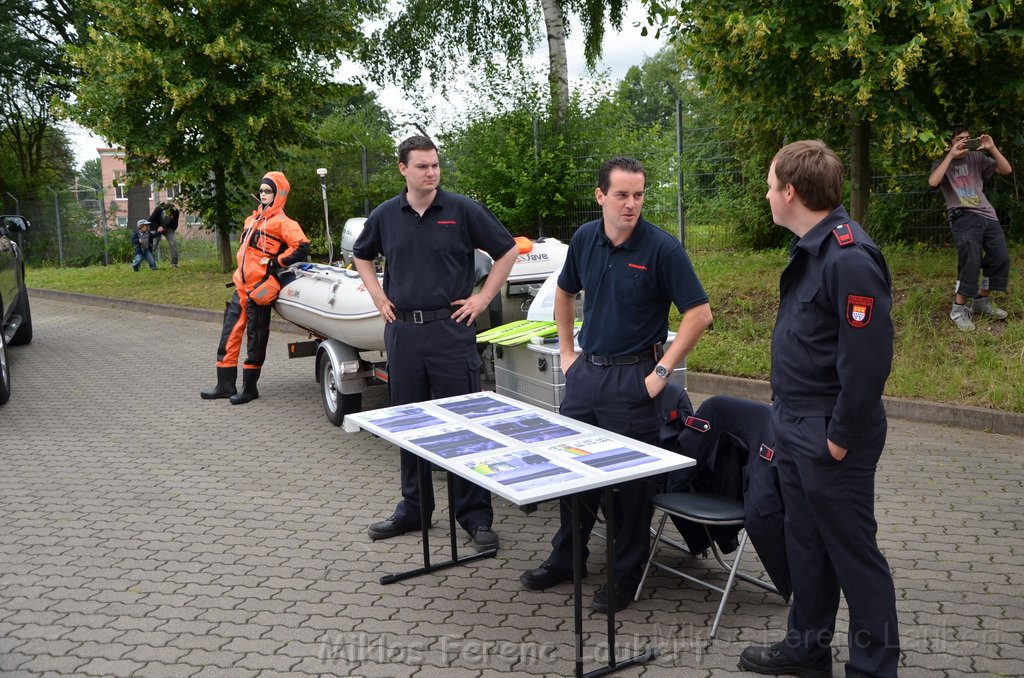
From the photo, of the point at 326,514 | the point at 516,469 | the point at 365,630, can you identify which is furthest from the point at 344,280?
the point at 516,469

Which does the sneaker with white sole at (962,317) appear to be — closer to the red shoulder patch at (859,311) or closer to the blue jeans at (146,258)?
the red shoulder patch at (859,311)

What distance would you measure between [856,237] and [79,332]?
13.0m

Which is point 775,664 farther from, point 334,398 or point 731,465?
point 334,398

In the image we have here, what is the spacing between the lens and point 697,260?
13.0 meters

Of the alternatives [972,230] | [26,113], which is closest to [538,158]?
[972,230]

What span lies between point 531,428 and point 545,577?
0.81 m

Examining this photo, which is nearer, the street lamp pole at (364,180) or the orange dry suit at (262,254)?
the orange dry suit at (262,254)

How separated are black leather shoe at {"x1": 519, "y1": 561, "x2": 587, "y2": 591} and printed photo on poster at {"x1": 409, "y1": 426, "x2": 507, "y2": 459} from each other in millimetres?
846

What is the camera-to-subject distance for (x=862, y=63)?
8328 mm

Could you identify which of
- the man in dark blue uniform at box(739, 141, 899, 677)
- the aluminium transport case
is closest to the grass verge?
the aluminium transport case

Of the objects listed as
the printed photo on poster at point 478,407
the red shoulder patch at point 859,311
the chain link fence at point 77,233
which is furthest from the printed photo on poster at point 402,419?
the chain link fence at point 77,233

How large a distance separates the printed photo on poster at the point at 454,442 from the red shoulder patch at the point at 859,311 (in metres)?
1.43

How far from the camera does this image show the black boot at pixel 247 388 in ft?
28.5

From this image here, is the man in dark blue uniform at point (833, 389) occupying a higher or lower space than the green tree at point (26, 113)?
lower
